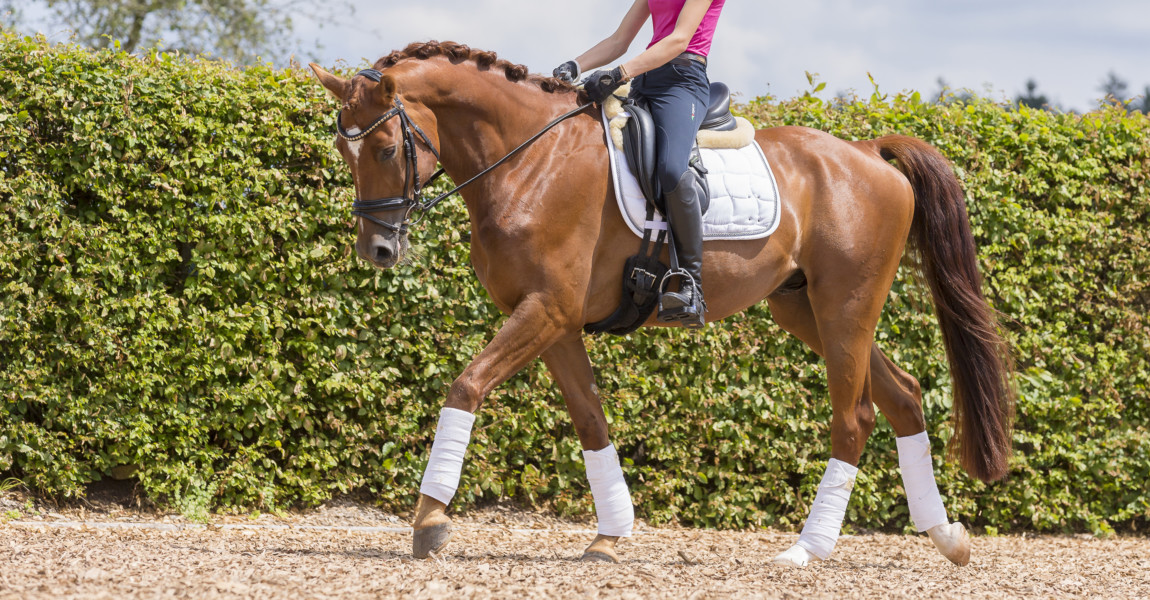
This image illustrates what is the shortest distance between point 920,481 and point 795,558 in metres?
0.93

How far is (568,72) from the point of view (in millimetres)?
4438

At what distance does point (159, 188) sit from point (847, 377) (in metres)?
3.94

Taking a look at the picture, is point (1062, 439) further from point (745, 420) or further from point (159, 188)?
point (159, 188)

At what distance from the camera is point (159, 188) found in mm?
Answer: 5512

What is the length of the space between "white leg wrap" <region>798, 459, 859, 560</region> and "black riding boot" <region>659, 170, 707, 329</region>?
1.08 metres

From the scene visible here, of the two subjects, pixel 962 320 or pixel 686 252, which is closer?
pixel 686 252

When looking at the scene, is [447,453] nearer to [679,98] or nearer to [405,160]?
[405,160]

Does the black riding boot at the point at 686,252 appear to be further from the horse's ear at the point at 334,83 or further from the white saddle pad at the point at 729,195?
the horse's ear at the point at 334,83

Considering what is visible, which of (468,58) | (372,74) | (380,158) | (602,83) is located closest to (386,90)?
(372,74)

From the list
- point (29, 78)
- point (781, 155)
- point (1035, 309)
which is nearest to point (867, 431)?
point (781, 155)

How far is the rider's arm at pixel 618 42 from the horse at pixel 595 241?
0.40 metres

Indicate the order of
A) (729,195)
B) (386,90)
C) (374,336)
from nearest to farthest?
1. (386,90)
2. (729,195)
3. (374,336)

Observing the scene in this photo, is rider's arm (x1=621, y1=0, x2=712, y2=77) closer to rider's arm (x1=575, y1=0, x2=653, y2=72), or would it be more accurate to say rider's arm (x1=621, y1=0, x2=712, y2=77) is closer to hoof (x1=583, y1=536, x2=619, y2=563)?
rider's arm (x1=575, y1=0, x2=653, y2=72)

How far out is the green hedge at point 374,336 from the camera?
17.9ft
